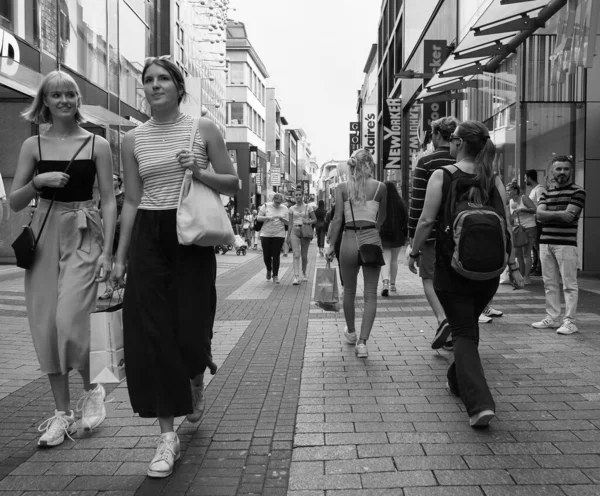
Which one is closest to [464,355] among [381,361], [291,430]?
[291,430]

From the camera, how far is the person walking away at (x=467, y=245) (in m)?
4.03

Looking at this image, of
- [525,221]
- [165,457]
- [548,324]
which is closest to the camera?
[165,457]

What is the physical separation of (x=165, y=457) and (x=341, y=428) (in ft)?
3.57

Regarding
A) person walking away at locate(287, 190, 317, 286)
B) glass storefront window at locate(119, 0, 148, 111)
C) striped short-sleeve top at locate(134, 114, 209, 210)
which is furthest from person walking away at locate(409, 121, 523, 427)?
glass storefront window at locate(119, 0, 148, 111)

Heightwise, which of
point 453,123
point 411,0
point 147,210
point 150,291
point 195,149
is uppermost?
point 411,0

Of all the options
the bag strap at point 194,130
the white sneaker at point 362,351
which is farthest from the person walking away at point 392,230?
the bag strap at point 194,130

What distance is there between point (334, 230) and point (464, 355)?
Result: 91.4 inches

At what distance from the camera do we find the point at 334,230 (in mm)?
6211

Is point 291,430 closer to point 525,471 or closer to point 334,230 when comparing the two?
point 525,471

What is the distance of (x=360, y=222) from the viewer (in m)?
6.07

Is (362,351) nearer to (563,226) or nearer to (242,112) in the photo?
(563,226)

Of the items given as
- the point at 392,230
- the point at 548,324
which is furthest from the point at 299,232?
the point at 548,324

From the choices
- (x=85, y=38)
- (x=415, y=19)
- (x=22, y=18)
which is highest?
(x=415, y=19)

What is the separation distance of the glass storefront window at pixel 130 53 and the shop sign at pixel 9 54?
9.86 m
